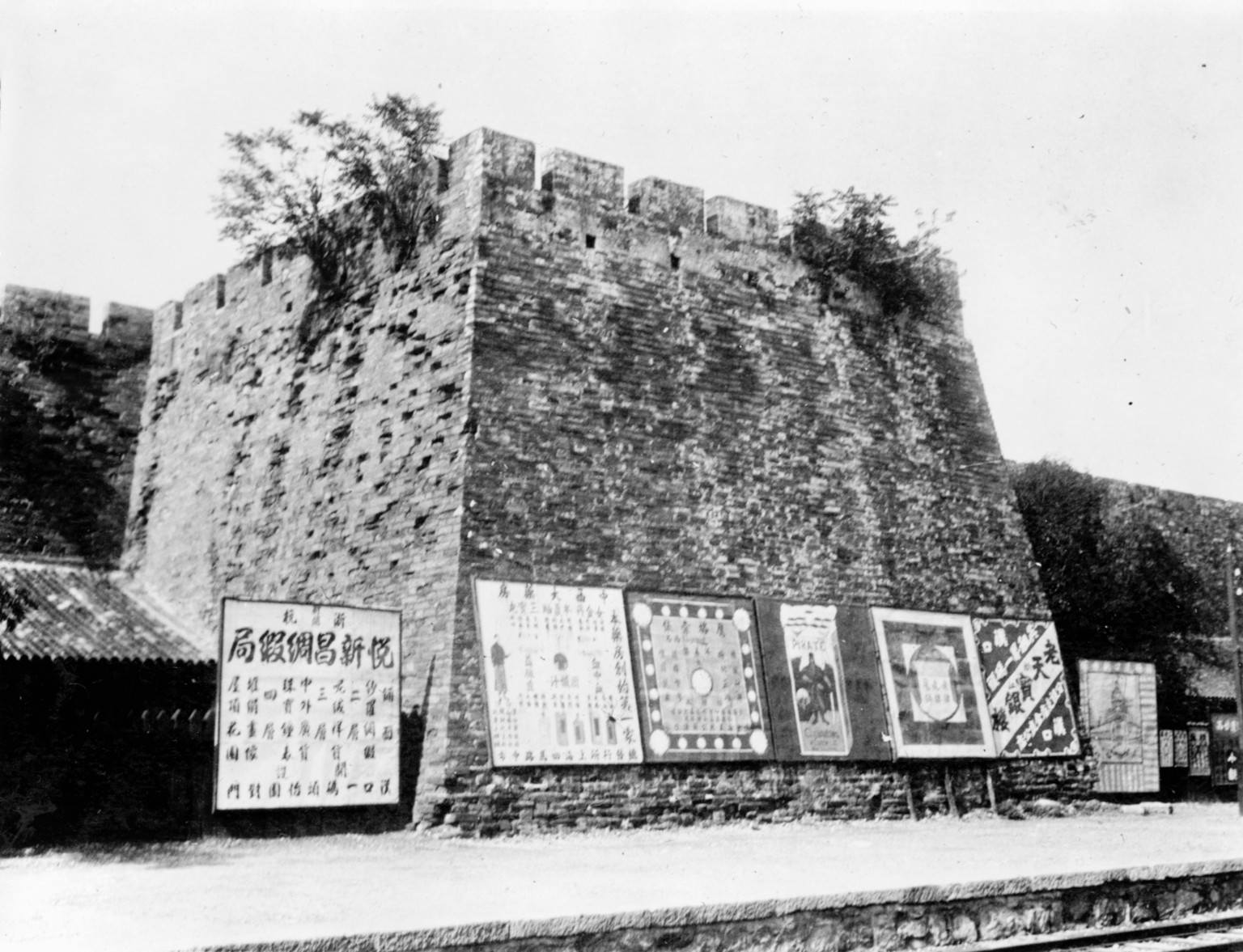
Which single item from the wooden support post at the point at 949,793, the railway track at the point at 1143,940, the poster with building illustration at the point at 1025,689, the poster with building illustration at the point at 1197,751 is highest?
the poster with building illustration at the point at 1025,689

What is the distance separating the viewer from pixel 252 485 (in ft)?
40.7

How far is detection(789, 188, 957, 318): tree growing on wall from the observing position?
12852 millimetres

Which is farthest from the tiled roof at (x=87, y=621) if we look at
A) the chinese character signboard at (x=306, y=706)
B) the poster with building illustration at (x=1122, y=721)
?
the poster with building illustration at (x=1122, y=721)

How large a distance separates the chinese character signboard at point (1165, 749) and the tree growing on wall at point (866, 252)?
587 centimetres

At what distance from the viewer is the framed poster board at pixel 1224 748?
15.6 metres

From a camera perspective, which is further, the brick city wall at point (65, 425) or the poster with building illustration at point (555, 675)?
the brick city wall at point (65, 425)

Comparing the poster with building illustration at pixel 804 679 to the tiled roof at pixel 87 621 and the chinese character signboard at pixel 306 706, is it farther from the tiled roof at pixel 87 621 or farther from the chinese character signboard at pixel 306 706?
the tiled roof at pixel 87 621

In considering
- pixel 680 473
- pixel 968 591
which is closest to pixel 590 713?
pixel 680 473

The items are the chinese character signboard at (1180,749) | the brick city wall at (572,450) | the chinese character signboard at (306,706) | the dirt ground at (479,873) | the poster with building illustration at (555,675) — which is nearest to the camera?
the dirt ground at (479,873)

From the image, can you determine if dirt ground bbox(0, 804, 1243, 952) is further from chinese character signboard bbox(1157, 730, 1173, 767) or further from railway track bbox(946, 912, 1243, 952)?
chinese character signboard bbox(1157, 730, 1173, 767)

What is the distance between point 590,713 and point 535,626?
77 centimetres

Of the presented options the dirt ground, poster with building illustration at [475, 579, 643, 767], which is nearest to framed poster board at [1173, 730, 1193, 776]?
the dirt ground

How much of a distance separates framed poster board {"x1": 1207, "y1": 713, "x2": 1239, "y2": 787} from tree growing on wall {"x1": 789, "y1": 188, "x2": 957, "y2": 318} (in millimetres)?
6338

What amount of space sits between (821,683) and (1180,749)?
6626 millimetres
